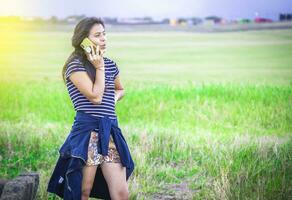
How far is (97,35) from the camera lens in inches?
104

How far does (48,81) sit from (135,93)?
3.00 ft

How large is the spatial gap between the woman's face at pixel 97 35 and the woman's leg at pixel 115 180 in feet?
1.69

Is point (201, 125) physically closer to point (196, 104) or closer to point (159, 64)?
point (196, 104)

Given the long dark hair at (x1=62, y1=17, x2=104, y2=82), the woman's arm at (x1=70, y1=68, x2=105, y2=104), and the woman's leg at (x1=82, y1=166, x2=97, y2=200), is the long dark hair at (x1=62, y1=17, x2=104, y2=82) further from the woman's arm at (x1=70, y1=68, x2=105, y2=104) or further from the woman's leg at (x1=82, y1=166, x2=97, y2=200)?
the woman's leg at (x1=82, y1=166, x2=97, y2=200)

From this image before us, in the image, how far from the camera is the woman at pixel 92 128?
2.60 meters

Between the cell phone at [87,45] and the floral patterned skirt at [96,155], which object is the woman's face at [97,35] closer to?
the cell phone at [87,45]

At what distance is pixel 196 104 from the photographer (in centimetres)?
533

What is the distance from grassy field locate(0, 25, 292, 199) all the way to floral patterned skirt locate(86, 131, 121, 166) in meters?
0.92

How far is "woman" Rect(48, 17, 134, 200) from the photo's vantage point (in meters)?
2.60

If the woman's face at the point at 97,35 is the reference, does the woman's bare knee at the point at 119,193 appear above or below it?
below

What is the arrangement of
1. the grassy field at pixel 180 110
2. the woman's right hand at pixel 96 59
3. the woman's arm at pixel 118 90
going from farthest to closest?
the grassy field at pixel 180 110 < the woman's arm at pixel 118 90 < the woman's right hand at pixel 96 59

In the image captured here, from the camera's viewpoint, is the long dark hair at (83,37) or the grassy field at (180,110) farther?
the grassy field at (180,110)

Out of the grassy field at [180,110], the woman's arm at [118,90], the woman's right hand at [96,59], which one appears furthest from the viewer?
the grassy field at [180,110]

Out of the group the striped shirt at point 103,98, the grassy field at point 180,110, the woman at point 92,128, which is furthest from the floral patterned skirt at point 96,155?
the grassy field at point 180,110
